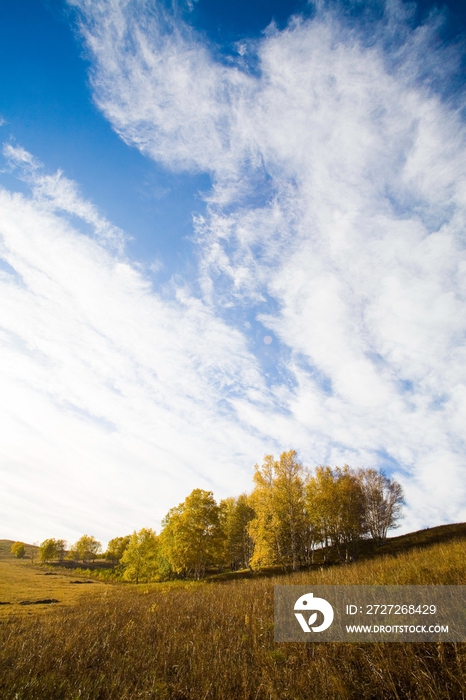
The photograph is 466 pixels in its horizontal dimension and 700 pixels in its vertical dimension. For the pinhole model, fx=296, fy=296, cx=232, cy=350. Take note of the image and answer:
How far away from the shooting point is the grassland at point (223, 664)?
419cm

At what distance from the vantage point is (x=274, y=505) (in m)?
25.1

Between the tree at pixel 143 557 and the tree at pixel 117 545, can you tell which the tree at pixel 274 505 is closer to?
the tree at pixel 143 557

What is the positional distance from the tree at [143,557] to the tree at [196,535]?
35.9ft

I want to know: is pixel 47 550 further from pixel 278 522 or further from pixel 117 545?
pixel 278 522

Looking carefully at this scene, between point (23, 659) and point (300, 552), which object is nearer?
point (23, 659)

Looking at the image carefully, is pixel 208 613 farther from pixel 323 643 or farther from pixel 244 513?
pixel 244 513

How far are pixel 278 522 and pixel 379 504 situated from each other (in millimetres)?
23918

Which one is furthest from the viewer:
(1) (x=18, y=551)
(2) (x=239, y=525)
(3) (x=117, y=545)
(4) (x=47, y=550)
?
(1) (x=18, y=551)

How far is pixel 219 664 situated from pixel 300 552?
120 ft

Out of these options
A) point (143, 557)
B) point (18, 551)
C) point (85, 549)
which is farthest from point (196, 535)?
point (18, 551)

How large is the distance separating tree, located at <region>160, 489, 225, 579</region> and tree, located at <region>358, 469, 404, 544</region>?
20805mm

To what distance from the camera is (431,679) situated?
154 inches

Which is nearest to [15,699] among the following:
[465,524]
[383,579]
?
[383,579]

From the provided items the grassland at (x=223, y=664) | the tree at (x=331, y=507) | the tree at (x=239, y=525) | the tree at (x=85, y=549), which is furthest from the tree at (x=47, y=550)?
the grassland at (x=223, y=664)
